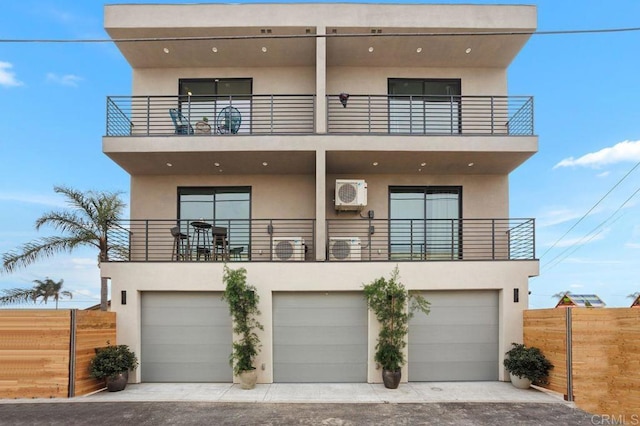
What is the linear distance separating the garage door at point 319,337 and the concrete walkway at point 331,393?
0.24 metres

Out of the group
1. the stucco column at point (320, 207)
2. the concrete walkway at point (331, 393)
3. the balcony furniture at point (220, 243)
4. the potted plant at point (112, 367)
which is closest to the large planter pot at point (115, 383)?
the potted plant at point (112, 367)

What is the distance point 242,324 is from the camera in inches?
320

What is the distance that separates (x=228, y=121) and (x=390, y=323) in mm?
6551

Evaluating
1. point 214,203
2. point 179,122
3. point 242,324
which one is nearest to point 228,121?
point 179,122

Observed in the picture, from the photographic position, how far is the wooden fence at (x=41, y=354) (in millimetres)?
7539

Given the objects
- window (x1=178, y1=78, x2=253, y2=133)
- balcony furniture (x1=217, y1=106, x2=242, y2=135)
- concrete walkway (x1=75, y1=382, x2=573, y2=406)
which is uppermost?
window (x1=178, y1=78, x2=253, y2=133)

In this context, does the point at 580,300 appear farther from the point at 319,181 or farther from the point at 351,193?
the point at 319,181

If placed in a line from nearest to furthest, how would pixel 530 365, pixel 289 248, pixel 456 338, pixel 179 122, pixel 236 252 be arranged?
pixel 530 365, pixel 456 338, pixel 289 248, pixel 179 122, pixel 236 252

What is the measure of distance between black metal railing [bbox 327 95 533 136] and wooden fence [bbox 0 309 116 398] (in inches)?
298

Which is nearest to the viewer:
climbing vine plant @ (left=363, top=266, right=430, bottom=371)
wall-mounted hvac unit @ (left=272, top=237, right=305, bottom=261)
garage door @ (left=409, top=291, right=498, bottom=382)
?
climbing vine plant @ (left=363, top=266, right=430, bottom=371)

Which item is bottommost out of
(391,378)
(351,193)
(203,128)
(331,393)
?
(331,393)

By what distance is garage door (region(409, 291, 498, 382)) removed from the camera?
867 centimetres

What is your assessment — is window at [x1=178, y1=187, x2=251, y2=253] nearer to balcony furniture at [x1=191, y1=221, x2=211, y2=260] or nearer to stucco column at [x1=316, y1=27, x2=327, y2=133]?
balcony furniture at [x1=191, y1=221, x2=211, y2=260]

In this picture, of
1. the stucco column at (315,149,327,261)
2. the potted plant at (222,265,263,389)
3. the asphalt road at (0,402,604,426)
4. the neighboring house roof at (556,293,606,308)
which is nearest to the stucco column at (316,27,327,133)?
the stucco column at (315,149,327,261)
